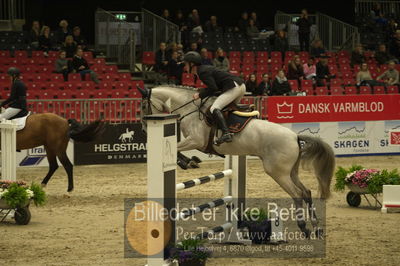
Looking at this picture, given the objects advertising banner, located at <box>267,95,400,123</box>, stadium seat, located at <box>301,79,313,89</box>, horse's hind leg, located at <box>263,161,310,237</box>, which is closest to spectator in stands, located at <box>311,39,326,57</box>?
stadium seat, located at <box>301,79,313,89</box>

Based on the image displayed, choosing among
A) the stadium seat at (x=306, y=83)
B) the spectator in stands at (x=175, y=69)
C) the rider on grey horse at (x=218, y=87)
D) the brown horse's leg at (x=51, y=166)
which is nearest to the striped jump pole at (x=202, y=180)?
the rider on grey horse at (x=218, y=87)

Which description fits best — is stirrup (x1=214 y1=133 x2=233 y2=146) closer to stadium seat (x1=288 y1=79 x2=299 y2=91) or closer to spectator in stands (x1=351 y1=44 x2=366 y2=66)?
stadium seat (x1=288 y1=79 x2=299 y2=91)

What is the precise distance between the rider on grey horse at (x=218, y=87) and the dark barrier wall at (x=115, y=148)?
7.41 metres

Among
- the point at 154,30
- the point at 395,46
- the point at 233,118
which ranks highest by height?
the point at 154,30

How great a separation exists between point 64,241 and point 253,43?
54.5ft

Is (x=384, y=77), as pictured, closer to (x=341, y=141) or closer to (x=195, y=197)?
(x=341, y=141)

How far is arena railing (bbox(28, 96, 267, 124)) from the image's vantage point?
17766 mm

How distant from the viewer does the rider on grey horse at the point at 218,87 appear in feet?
35.0

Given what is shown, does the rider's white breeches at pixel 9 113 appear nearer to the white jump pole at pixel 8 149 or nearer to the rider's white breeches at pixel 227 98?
the white jump pole at pixel 8 149

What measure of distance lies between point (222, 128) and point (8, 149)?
132 inches

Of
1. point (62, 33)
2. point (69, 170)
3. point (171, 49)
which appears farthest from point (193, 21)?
point (69, 170)

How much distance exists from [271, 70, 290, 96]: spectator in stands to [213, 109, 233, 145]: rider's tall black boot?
10716mm

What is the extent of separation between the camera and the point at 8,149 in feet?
38.6

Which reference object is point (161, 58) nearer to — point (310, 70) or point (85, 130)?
point (310, 70)
